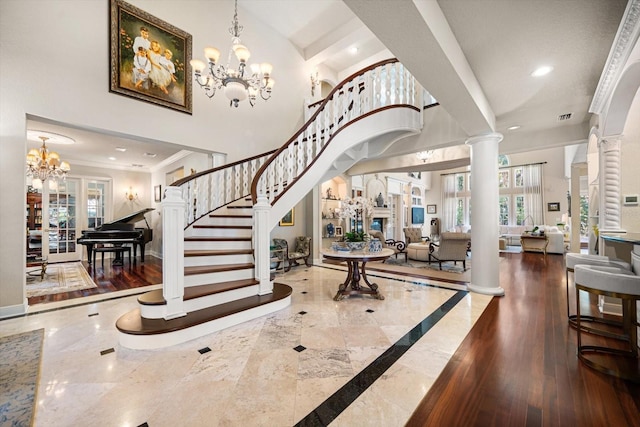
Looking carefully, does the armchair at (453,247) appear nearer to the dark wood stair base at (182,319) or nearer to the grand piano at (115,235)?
the dark wood stair base at (182,319)

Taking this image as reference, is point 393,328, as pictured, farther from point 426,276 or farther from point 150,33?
point 150,33

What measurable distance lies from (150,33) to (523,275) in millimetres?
8166

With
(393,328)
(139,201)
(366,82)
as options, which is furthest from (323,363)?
(139,201)

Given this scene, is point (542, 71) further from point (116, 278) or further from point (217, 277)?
point (116, 278)

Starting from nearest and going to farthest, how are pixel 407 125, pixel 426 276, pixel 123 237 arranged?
pixel 407 125
pixel 426 276
pixel 123 237

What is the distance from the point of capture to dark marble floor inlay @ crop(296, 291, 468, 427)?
1.51m

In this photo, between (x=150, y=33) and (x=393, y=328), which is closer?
(x=393, y=328)

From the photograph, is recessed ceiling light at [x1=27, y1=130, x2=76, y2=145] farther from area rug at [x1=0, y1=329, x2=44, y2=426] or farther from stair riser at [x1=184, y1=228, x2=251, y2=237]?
area rug at [x1=0, y1=329, x2=44, y2=426]

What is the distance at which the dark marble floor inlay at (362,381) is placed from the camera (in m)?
1.51

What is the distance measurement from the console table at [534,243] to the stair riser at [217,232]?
8.83 meters

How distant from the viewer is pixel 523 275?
207 inches

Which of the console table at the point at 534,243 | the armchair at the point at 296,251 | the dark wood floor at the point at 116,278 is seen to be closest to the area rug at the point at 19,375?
the dark wood floor at the point at 116,278

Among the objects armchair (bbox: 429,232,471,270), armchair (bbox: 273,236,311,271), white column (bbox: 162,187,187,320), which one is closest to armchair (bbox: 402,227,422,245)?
armchair (bbox: 429,232,471,270)

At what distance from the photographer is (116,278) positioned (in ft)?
16.3
